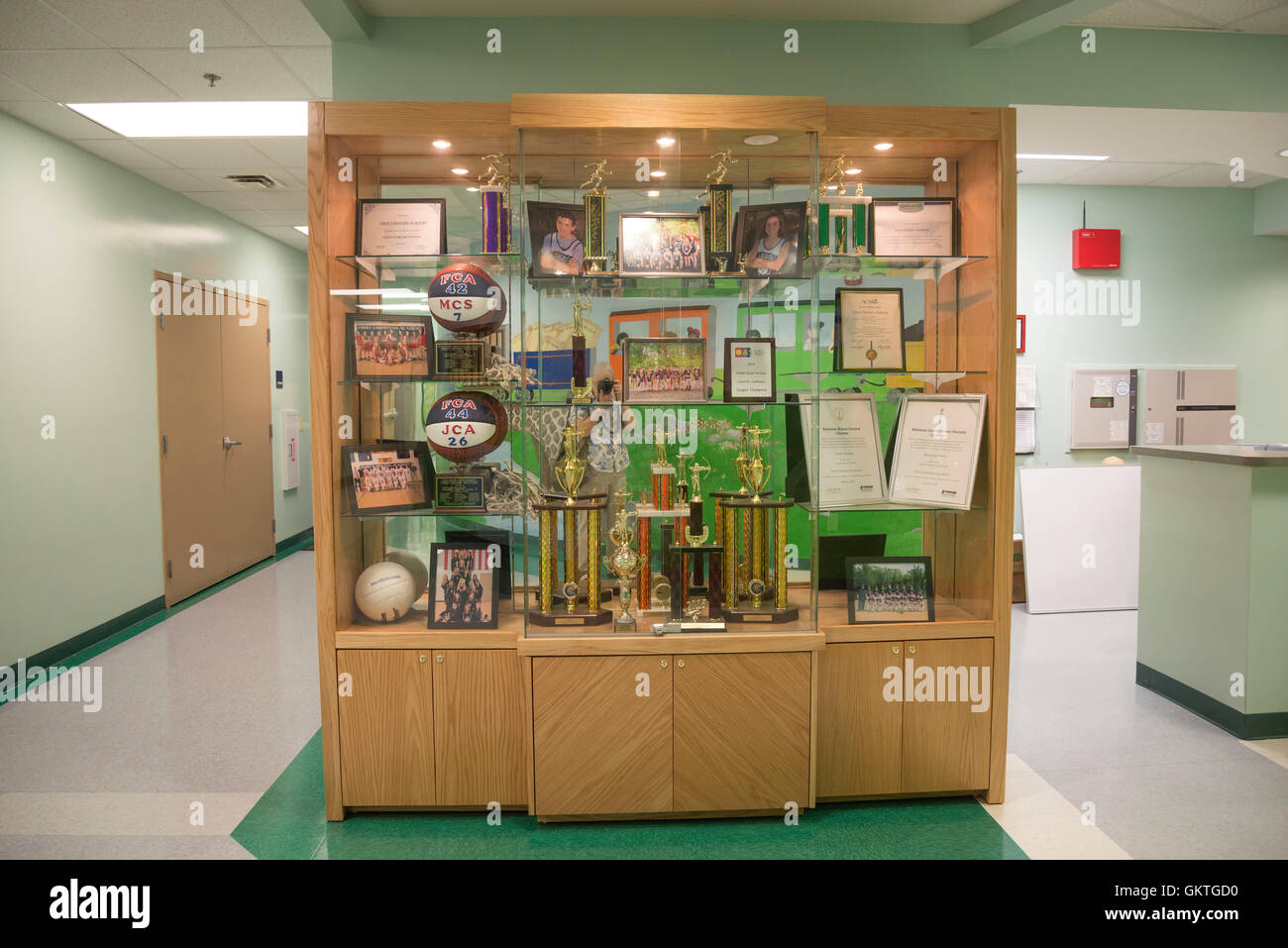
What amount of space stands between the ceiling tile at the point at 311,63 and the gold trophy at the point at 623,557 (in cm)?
256

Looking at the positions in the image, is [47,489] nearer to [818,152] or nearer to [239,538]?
[239,538]

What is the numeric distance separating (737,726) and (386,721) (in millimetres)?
1231

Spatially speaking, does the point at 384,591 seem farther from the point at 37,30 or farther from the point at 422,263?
the point at 37,30

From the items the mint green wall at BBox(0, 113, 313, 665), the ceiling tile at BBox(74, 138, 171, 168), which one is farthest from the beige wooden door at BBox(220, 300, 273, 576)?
the ceiling tile at BBox(74, 138, 171, 168)

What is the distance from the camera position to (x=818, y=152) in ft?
9.37

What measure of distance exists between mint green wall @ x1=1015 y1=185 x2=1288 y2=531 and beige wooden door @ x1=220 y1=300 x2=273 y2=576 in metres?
6.37

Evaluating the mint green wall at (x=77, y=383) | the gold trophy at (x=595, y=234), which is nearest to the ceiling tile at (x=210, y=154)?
the mint green wall at (x=77, y=383)

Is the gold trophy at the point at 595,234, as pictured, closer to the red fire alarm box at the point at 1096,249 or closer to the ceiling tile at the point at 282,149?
the ceiling tile at the point at 282,149

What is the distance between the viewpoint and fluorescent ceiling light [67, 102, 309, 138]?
4340 mm

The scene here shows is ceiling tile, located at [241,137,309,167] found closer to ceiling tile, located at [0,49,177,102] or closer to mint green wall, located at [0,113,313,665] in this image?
ceiling tile, located at [0,49,177,102]

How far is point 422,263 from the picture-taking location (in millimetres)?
2910

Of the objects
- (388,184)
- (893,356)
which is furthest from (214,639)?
(893,356)

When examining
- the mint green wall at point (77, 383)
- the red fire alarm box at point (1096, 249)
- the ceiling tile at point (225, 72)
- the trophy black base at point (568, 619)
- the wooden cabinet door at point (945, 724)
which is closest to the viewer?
the trophy black base at point (568, 619)

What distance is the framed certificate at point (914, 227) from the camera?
299cm
